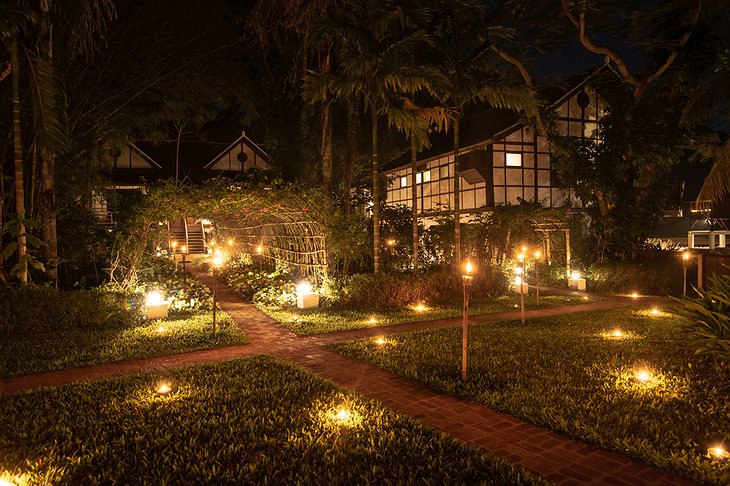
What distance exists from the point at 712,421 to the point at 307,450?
4042mm

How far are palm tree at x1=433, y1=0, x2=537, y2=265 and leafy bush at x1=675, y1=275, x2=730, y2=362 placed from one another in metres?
6.51

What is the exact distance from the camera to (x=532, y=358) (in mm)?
7480

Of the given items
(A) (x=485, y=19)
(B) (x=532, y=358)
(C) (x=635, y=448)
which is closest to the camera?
(C) (x=635, y=448)

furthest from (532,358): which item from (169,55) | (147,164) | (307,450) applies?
(147,164)

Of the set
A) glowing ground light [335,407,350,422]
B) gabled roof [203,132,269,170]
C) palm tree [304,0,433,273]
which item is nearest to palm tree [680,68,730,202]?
palm tree [304,0,433,273]

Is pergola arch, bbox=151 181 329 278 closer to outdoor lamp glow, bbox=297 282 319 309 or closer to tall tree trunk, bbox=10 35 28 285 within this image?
outdoor lamp glow, bbox=297 282 319 309

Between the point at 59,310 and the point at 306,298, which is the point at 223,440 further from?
the point at 306,298

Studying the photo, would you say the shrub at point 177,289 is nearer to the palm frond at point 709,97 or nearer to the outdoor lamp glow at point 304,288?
the outdoor lamp glow at point 304,288

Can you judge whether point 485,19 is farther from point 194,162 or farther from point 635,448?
point 194,162

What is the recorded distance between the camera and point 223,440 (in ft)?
15.5

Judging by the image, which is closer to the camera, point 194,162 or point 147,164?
point 147,164

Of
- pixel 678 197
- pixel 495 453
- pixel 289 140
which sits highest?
pixel 289 140

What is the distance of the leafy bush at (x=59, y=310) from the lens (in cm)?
921

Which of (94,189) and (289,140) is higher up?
(289,140)
